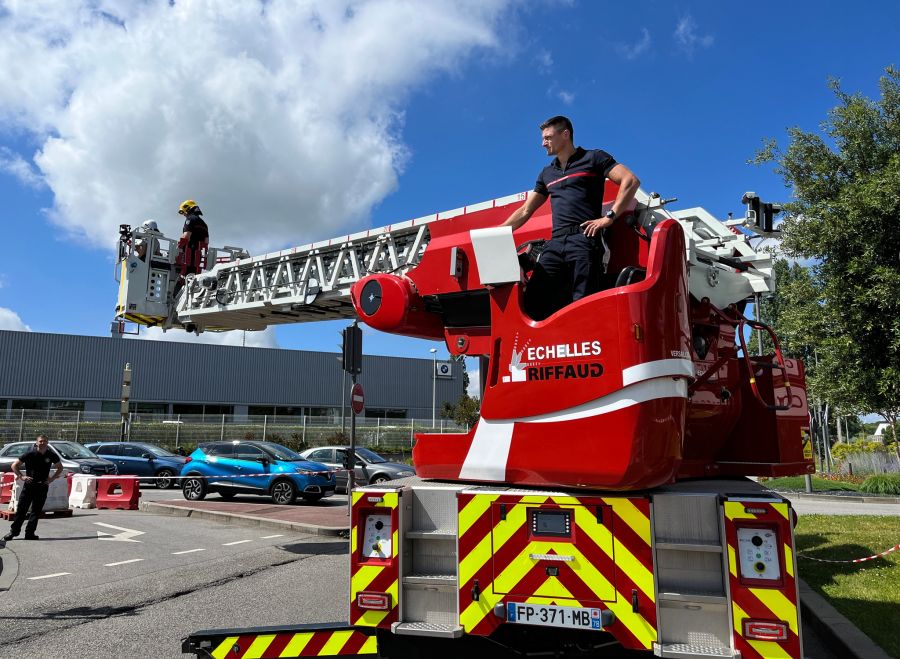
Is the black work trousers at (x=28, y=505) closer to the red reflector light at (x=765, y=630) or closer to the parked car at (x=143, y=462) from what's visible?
the parked car at (x=143, y=462)

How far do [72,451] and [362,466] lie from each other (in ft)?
28.8

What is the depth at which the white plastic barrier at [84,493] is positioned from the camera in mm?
14578

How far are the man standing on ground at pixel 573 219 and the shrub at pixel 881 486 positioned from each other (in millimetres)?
18598

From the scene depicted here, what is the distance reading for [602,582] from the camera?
3.04 meters

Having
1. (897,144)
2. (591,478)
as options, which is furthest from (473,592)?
(897,144)

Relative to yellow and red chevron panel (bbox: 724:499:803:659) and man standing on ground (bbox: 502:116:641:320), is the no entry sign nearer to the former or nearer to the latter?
man standing on ground (bbox: 502:116:641:320)

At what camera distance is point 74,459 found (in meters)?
17.9

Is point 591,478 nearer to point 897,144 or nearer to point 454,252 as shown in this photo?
point 454,252

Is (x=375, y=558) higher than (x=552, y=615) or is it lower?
higher

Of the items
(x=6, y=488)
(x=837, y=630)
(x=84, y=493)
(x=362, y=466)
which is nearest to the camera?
(x=837, y=630)

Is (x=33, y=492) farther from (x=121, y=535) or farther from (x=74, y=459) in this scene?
(x=74, y=459)

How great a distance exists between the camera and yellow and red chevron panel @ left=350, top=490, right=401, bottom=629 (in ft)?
11.1

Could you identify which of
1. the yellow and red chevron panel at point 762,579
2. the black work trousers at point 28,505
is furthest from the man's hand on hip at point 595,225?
the black work trousers at point 28,505

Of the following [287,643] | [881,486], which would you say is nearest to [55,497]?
[287,643]
